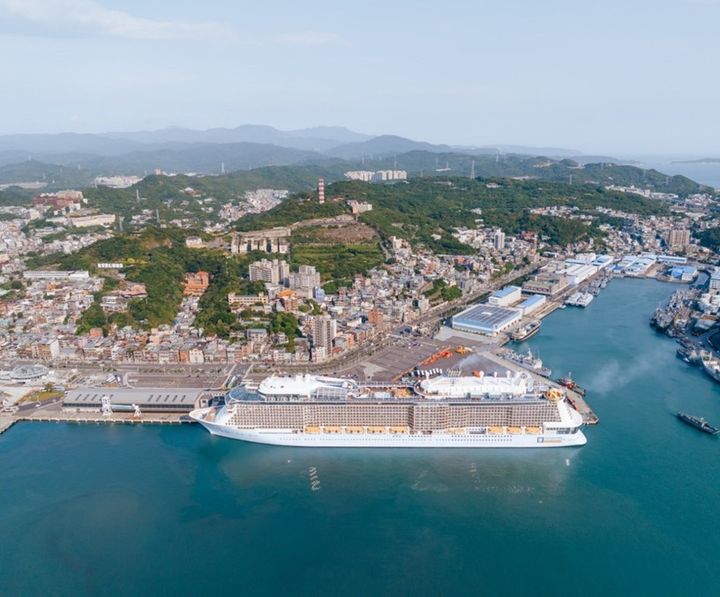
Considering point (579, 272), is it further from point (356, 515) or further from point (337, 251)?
point (356, 515)

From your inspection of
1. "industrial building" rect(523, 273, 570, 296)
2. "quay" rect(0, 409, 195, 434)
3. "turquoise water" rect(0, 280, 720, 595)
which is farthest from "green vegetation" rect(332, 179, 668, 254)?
"turquoise water" rect(0, 280, 720, 595)

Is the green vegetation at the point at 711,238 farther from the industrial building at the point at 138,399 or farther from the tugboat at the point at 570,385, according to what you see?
the industrial building at the point at 138,399

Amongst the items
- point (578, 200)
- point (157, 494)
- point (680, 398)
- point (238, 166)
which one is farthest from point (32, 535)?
point (238, 166)

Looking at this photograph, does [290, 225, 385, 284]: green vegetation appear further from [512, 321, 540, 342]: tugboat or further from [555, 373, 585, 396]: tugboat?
[555, 373, 585, 396]: tugboat

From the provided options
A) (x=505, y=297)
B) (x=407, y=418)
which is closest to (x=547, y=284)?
(x=505, y=297)

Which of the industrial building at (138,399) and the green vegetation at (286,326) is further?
the green vegetation at (286,326)

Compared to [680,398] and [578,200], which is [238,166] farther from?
[680,398]

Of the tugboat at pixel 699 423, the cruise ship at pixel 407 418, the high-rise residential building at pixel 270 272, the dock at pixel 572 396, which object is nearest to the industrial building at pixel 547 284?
the dock at pixel 572 396
